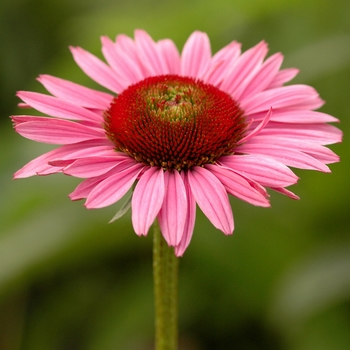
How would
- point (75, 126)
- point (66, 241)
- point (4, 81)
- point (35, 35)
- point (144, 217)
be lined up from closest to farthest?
point (144, 217) < point (75, 126) < point (66, 241) < point (4, 81) < point (35, 35)

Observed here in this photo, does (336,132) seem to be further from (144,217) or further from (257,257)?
(257,257)

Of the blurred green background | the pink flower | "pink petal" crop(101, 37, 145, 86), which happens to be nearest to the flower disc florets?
the pink flower

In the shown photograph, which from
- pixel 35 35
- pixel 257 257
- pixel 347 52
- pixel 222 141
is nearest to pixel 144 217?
pixel 222 141

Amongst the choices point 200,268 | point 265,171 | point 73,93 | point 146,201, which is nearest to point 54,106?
point 73,93

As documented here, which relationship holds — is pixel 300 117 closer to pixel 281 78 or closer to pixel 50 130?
pixel 281 78

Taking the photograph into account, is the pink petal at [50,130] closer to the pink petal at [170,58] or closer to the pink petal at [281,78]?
the pink petal at [170,58]

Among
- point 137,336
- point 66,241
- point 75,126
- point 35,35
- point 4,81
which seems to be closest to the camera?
point 75,126

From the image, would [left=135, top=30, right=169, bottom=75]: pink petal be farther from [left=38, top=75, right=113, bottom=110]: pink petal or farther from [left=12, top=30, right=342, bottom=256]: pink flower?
[left=38, top=75, right=113, bottom=110]: pink petal
